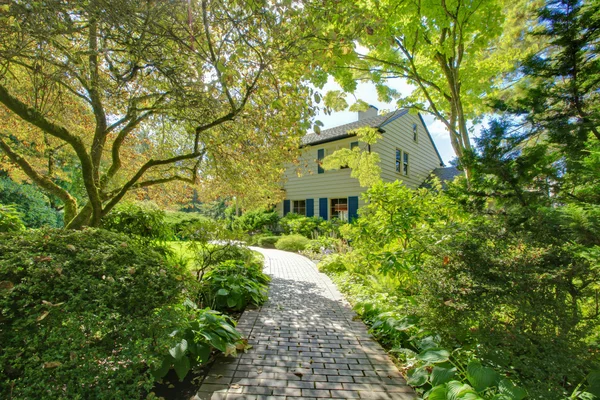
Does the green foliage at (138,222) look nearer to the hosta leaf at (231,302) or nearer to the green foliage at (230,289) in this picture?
the green foliage at (230,289)

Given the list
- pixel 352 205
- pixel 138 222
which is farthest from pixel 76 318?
pixel 352 205

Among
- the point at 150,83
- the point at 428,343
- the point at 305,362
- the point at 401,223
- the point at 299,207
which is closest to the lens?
the point at 428,343

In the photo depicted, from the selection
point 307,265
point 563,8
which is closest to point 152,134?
point 307,265

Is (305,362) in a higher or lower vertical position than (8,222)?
lower

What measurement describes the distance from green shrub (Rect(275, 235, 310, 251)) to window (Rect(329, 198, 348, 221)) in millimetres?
2584

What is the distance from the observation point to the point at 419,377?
2.27m

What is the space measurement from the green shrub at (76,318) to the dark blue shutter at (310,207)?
12530 mm

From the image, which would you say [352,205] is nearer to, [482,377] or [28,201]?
[482,377]

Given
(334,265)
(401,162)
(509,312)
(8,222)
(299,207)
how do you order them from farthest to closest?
1. (299,207)
2. (401,162)
3. (334,265)
4. (8,222)
5. (509,312)

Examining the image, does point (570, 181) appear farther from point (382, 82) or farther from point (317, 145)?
point (317, 145)

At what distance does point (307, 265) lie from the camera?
8.54 meters

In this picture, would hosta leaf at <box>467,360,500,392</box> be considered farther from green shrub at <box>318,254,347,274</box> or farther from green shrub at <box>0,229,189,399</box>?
green shrub at <box>318,254,347,274</box>

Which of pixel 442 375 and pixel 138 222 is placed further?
pixel 138 222

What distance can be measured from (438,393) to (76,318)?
2567 millimetres
